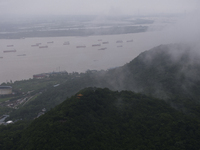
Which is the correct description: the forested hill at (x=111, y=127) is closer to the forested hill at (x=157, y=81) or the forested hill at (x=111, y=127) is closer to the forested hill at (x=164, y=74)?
the forested hill at (x=157, y=81)

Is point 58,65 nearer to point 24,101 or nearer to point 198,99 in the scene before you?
point 24,101

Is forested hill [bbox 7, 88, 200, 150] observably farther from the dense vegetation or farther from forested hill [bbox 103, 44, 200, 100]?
forested hill [bbox 103, 44, 200, 100]

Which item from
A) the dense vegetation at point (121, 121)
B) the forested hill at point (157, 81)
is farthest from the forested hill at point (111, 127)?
the forested hill at point (157, 81)

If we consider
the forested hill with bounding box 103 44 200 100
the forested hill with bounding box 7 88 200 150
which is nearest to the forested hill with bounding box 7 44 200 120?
the forested hill with bounding box 103 44 200 100

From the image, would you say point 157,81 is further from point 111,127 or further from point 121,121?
point 111,127

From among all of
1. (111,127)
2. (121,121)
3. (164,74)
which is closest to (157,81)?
(164,74)
